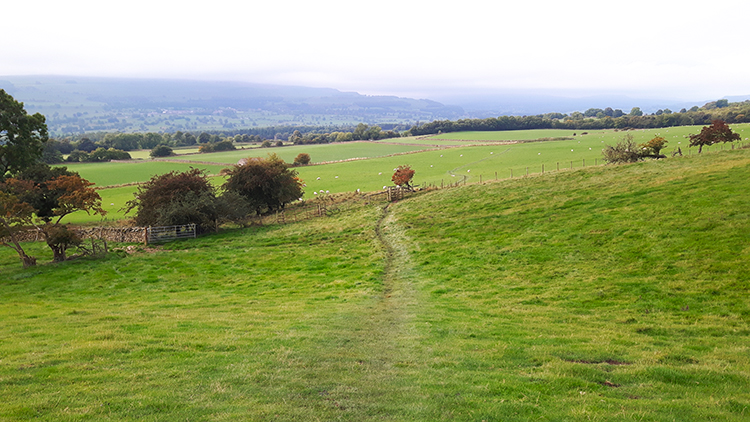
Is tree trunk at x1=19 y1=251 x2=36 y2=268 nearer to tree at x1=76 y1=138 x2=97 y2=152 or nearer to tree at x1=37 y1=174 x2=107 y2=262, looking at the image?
tree at x1=37 y1=174 x2=107 y2=262

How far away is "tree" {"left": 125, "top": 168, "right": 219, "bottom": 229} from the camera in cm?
4097

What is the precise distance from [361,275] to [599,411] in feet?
61.6

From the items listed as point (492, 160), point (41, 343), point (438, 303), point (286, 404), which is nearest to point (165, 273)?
point (41, 343)

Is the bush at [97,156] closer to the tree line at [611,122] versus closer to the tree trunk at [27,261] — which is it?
the tree line at [611,122]

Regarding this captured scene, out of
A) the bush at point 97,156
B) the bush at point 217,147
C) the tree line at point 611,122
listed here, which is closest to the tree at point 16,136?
the bush at point 97,156

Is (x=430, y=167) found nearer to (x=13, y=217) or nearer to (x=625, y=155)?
(x=625, y=155)

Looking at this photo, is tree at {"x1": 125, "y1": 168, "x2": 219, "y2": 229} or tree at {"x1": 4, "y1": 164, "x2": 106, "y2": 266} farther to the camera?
tree at {"x1": 125, "y1": 168, "x2": 219, "y2": 229}

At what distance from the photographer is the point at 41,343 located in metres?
11.9

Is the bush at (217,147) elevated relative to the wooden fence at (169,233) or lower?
elevated

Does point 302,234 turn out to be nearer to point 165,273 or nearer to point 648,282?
point 165,273

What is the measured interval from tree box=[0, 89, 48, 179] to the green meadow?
1393 centimetres

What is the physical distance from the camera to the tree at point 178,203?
134 ft

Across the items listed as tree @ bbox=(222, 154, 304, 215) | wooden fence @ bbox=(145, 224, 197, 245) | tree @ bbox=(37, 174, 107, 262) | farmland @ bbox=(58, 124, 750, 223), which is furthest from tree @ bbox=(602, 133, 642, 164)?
tree @ bbox=(37, 174, 107, 262)

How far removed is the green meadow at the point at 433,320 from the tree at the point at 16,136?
548 inches
